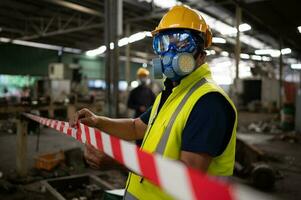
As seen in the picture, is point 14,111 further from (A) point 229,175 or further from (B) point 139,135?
(A) point 229,175

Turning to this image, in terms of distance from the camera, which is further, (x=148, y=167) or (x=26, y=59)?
(x=26, y=59)

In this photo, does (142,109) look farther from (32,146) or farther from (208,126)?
(208,126)

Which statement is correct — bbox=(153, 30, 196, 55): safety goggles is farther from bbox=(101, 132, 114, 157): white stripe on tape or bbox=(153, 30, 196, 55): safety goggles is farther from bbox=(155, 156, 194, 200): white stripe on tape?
bbox=(155, 156, 194, 200): white stripe on tape

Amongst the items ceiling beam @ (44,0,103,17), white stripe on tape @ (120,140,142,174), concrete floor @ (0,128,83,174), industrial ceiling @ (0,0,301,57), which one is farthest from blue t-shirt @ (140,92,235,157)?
ceiling beam @ (44,0,103,17)

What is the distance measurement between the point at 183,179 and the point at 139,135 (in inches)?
55.5

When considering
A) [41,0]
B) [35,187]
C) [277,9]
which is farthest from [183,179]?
[277,9]

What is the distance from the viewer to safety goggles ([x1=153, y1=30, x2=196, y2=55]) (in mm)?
1706

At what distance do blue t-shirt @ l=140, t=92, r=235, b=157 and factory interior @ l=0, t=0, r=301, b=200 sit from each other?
0.35 ft

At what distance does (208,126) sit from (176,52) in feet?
1.71

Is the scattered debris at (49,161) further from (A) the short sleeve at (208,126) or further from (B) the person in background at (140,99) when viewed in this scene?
(A) the short sleeve at (208,126)

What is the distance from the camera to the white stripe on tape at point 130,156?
1.32 meters

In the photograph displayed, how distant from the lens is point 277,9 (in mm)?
11180

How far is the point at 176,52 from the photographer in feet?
5.64

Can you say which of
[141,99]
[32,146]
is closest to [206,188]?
[141,99]
